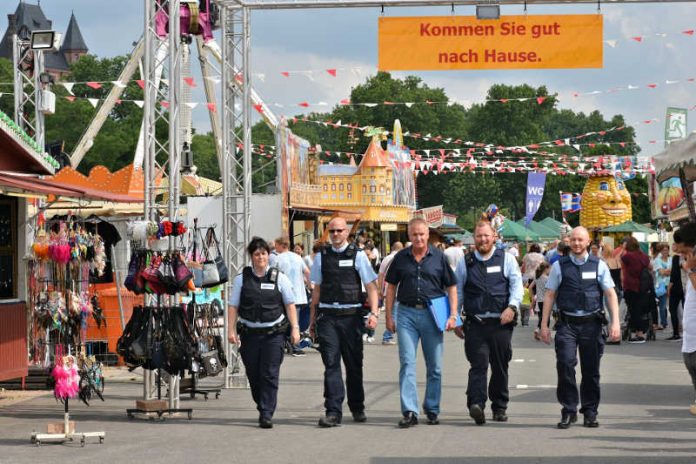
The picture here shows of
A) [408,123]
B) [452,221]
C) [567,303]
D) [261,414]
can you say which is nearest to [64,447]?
[261,414]

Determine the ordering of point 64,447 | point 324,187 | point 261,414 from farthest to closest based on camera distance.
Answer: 1. point 324,187
2. point 261,414
3. point 64,447

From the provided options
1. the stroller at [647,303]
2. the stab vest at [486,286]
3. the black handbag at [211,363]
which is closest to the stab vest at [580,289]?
the stab vest at [486,286]

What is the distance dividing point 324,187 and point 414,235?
40.5m

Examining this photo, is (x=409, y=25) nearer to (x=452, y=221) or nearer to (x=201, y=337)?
(x=201, y=337)

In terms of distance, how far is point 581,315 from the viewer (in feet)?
38.8

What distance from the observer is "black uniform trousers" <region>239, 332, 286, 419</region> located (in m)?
12.0

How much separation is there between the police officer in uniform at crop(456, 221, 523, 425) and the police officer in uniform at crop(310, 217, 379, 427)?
86cm

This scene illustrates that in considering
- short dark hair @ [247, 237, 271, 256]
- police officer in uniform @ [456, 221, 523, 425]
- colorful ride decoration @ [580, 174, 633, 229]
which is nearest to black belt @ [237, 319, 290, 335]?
short dark hair @ [247, 237, 271, 256]

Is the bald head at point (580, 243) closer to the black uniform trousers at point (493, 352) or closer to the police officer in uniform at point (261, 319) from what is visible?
the black uniform trousers at point (493, 352)

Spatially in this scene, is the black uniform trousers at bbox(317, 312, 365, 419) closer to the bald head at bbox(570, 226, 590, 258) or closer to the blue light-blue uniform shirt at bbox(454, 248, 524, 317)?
the blue light-blue uniform shirt at bbox(454, 248, 524, 317)

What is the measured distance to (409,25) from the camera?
16312mm

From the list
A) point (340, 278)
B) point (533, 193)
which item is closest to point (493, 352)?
point (340, 278)

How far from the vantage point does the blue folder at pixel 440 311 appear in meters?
11.8

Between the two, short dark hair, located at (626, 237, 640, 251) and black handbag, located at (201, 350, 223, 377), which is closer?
black handbag, located at (201, 350, 223, 377)
